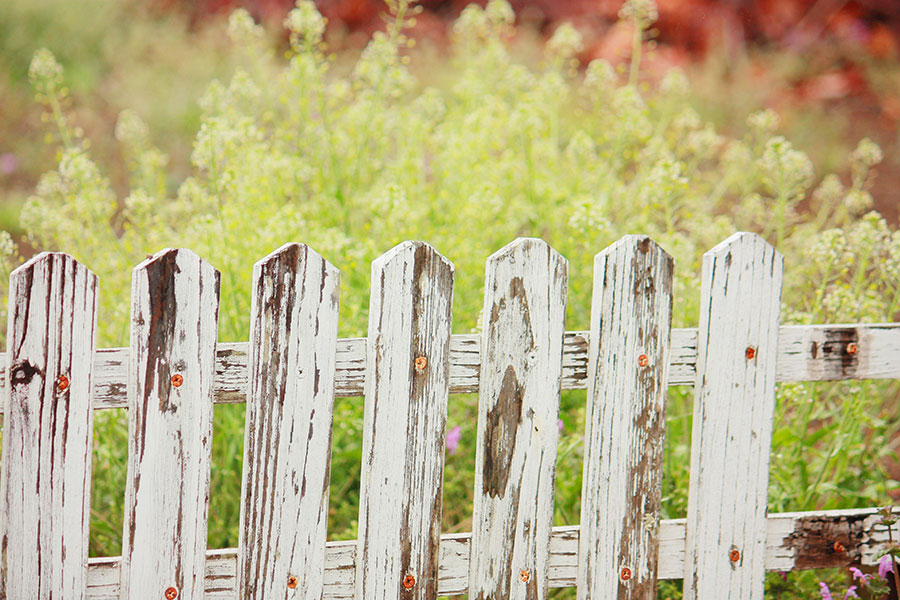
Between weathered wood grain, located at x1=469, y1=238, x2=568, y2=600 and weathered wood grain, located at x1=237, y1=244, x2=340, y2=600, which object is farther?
weathered wood grain, located at x1=469, y1=238, x2=568, y2=600

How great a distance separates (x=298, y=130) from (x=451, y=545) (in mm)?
1871

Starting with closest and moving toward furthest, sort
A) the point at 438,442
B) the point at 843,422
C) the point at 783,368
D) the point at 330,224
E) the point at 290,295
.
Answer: the point at 290,295, the point at 438,442, the point at 783,368, the point at 843,422, the point at 330,224

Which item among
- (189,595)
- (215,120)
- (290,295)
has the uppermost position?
(215,120)

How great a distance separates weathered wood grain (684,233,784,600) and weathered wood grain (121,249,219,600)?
1.07m

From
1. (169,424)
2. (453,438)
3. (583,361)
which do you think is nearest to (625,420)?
(583,361)

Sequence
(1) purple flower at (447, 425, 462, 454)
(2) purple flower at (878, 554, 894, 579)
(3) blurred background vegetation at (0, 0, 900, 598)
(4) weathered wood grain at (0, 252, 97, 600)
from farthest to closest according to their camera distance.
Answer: (1) purple flower at (447, 425, 462, 454) < (3) blurred background vegetation at (0, 0, 900, 598) < (2) purple flower at (878, 554, 894, 579) < (4) weathered wood grain at (0, 252, 97, 600)

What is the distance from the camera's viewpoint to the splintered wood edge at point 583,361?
1402 mm

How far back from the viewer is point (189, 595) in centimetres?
147

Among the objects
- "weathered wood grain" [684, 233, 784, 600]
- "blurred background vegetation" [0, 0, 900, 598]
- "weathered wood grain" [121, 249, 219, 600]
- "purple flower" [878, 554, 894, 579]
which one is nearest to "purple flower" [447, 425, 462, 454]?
"blurred background vegetation" [0, 0, 900, 598]

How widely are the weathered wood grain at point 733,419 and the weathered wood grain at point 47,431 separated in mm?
1282

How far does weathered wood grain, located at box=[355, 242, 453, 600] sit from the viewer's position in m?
1.48

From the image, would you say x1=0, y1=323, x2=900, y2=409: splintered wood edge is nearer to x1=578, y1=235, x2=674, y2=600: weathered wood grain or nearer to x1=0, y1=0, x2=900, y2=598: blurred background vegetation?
x1=578, y1=235, x2=674, y2=600: weathered wood grain

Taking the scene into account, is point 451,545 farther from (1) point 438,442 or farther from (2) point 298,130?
(2) point 298,130

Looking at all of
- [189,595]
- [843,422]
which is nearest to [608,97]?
[843,422]
